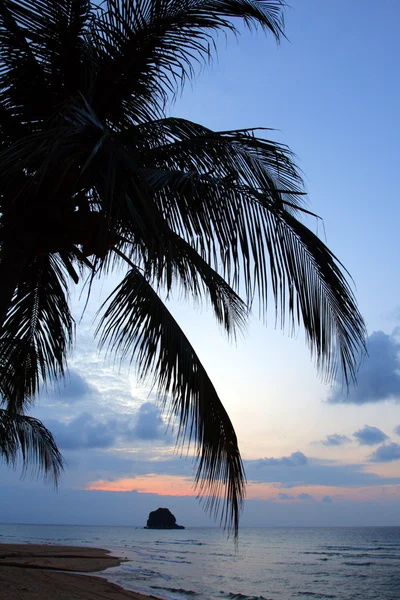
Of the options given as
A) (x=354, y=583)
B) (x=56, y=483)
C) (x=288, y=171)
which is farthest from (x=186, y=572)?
(x=288, y=171)

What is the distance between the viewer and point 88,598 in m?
9.13

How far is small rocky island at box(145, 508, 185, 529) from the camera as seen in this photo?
4587 inches

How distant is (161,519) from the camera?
11650 cm

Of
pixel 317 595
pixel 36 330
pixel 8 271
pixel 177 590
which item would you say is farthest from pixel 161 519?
pixel 8 271

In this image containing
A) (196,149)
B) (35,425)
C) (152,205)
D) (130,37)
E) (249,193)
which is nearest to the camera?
(152,205)

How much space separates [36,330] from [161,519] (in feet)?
401

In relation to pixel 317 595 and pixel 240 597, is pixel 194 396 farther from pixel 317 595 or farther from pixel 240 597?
pixel 317 595

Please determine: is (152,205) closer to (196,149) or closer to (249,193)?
(249,193)

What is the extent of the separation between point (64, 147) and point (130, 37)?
91.2 inches

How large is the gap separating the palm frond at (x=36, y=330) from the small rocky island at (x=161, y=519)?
398 feet

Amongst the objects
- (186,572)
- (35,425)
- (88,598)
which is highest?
(35,425)

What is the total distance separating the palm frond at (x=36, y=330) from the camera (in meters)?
5.00

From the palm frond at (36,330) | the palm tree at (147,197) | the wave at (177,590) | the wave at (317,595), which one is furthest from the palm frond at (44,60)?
the wave at (317,595)

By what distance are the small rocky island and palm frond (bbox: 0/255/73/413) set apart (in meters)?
121
